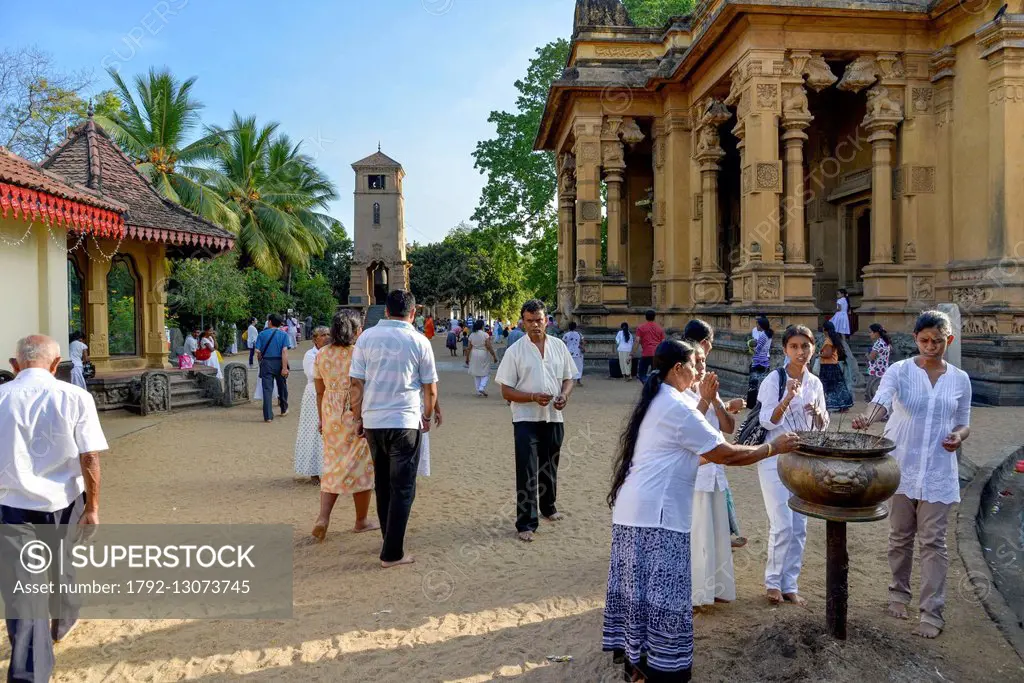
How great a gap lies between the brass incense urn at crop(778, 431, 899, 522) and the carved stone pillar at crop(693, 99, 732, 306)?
49.3 ft

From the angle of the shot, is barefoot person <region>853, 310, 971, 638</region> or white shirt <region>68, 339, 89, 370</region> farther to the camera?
white shirt <region>68, 339, 89, 370</region>

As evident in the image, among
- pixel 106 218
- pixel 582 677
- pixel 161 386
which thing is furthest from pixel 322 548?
pixel 161 386

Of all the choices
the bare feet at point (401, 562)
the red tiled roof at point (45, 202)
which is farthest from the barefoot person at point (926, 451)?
the red tiled roof at point (45, 202)

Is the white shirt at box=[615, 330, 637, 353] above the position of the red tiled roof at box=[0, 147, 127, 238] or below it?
below

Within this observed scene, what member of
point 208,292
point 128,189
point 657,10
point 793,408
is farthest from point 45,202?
point 657,10

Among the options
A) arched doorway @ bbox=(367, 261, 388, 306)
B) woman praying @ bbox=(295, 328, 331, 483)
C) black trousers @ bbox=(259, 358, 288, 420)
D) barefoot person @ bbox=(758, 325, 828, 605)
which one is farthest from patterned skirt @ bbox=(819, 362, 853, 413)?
arched doorway @ bbox=(367, 261, 388, 306)

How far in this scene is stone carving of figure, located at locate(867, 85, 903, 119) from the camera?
14.3 m

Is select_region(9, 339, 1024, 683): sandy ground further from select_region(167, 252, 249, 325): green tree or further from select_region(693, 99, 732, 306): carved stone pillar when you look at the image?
select_region(167, 252, 249, 325): green tree

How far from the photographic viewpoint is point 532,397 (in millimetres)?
5367

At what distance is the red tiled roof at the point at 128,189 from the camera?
477 inches

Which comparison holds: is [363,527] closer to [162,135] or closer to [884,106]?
[884,106]

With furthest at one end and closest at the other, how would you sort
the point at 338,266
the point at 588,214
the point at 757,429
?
the point at 338,266 < the point at 588,214 < the point at 757,429

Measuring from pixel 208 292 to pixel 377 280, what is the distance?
1193 inches

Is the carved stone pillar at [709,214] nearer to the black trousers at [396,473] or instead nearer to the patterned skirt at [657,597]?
the black trousers at [396,473]
